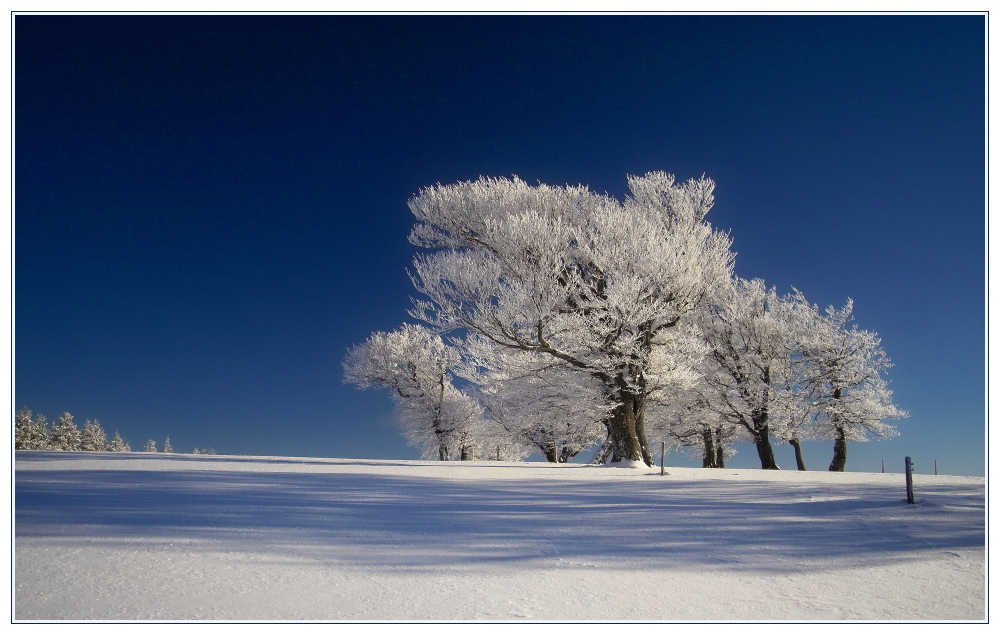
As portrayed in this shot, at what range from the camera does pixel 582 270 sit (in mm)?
18609

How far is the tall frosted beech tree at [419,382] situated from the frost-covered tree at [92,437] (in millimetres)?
29236

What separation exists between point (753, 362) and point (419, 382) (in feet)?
66.7

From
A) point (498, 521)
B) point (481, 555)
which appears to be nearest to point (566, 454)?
point (498, 521)

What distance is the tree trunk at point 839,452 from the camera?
→ 86.5 feet

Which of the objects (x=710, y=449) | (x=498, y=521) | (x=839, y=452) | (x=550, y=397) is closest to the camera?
(x=498, y=521)

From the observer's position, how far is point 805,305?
2834cm

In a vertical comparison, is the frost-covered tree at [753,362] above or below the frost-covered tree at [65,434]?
above

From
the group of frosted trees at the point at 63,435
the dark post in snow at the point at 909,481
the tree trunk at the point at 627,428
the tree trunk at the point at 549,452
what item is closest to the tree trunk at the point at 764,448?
the tree trunk at the point at 627,428

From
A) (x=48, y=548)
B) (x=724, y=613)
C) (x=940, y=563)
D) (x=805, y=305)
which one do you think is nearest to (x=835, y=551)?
(x=940, y=563)

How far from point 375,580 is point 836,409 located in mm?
27232

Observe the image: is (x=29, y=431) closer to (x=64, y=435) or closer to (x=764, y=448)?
(x=64, y=435)

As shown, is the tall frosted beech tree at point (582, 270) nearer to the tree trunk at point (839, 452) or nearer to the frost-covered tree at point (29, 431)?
the tree trunk at point (839, 452)
